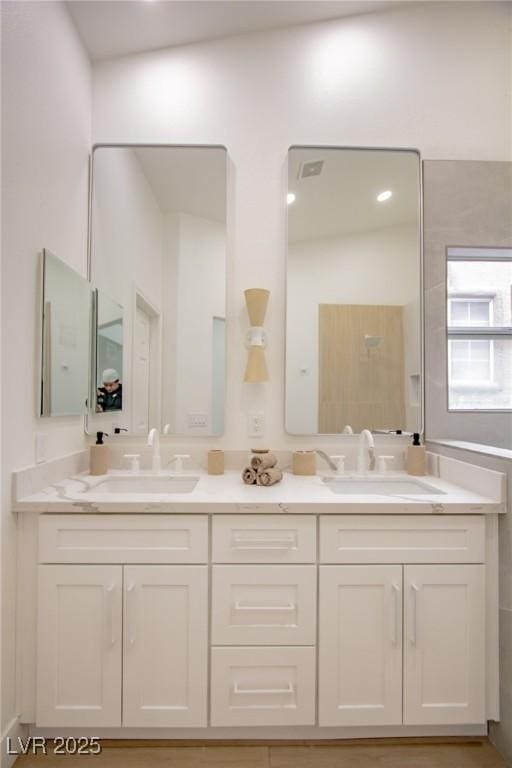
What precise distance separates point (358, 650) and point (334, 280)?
1.56 meters

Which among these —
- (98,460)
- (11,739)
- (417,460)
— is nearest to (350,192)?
(417,460)

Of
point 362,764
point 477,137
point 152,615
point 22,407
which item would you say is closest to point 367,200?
point 477,137

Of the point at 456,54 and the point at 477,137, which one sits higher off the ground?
the point at 456,54

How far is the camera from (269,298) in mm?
1914

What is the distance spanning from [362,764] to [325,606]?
527mm

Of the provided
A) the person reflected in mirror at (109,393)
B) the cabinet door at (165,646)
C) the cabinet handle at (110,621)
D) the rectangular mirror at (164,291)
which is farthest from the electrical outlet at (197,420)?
the cabinet handle at (110,621)

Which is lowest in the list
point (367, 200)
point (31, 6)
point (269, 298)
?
point (269, 298)

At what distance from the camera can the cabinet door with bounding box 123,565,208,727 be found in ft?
4.33

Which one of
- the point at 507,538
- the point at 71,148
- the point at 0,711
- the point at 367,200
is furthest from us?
the point at 367,200

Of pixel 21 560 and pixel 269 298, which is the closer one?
pixel 21 560

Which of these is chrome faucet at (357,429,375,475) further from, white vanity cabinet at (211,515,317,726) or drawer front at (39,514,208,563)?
drawer front at (39,514,208,563)

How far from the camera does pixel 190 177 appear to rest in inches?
75.2

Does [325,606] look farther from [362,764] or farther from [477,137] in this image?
[477,137]

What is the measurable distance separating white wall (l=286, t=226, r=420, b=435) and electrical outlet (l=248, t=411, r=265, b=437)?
0.16 metres
